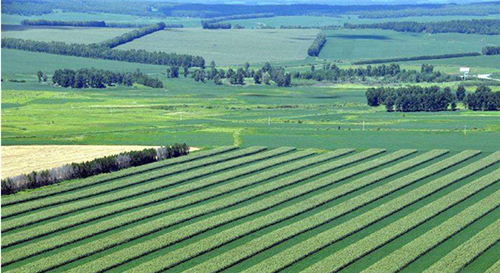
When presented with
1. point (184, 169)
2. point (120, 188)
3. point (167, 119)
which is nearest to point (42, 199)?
point (120, 188)

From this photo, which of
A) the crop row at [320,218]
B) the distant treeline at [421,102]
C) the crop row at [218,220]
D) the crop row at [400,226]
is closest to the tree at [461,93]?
the distant treeline at [421,102]

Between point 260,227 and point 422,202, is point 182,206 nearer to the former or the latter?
point 260,227

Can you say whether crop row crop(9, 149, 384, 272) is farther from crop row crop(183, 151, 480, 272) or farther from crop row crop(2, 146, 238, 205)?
crop row crop(2, 146, 238, 205)

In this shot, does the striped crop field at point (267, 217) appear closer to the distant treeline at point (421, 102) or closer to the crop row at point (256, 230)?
the crop row at point (256, 230)

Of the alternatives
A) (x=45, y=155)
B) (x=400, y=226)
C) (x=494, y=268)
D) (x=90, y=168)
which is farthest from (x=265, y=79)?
(x=494, y=268)

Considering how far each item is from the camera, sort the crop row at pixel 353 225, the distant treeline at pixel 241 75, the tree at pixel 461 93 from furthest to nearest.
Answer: the distant treeline at pixel 241 75 → the tree at pixel 461 93 → the crop row at pixel 353 225

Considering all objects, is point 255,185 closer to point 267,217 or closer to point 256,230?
point 267,217

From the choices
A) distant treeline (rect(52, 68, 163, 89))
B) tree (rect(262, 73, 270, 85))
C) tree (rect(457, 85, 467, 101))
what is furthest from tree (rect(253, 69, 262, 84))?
tree (rect(457, 85, 467, 101))
